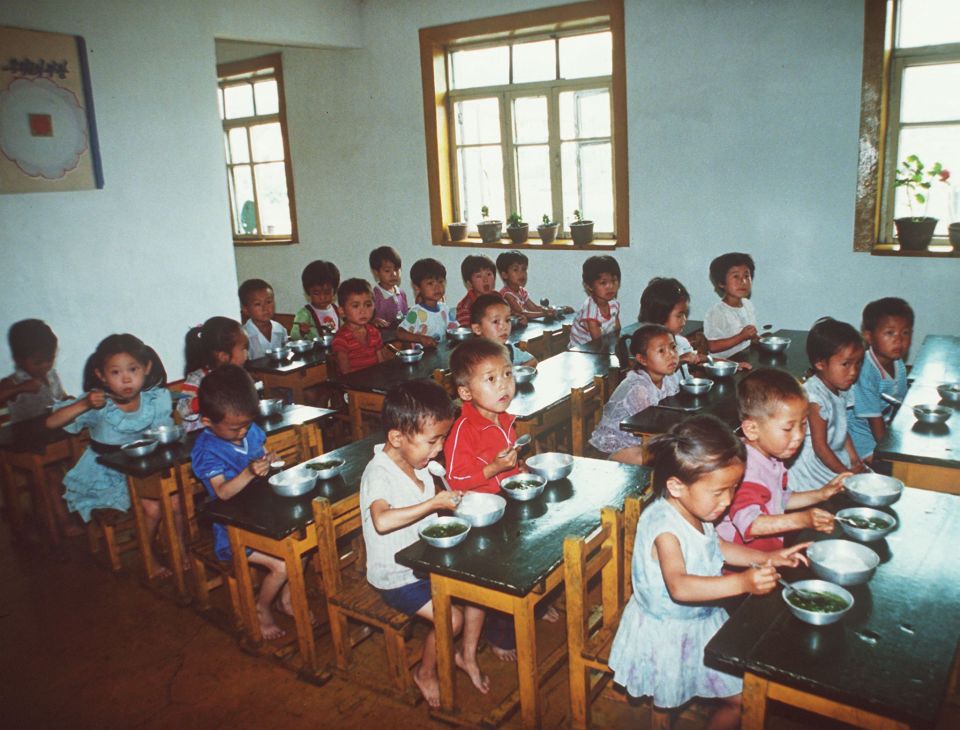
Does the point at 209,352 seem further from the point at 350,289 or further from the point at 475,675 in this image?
the point at 475,675

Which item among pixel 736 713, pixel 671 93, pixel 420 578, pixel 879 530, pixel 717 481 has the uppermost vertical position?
pixel 671 93

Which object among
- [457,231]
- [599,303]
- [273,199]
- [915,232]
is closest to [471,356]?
[599,303]

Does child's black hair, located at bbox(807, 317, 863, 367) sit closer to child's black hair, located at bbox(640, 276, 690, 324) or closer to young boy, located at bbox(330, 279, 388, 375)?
child's black hair, located at bbox(640, 276, 690, 324)

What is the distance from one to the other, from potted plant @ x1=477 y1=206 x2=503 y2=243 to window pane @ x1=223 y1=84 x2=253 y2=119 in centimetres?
397

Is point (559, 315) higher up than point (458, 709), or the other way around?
point (559, 315)

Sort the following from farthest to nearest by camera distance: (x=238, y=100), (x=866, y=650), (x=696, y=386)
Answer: (x=238, y=100)
(x=696, y=386)
(x=866, y=650)

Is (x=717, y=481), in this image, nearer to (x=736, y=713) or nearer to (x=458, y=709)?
(x=736, y=713)

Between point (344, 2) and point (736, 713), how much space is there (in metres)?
8.36

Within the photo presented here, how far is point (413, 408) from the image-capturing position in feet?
9.12

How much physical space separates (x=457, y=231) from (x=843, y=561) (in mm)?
6937

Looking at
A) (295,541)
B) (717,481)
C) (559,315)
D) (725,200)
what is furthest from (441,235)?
(717,481)

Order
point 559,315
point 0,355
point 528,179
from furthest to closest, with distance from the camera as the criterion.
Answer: point 528,179
point 559,315
point 0,355

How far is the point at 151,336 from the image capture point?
638 cm

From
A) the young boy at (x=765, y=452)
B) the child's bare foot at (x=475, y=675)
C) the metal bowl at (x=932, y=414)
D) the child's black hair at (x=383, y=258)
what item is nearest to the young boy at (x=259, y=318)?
the child's black hair at (x=383, y=258)
